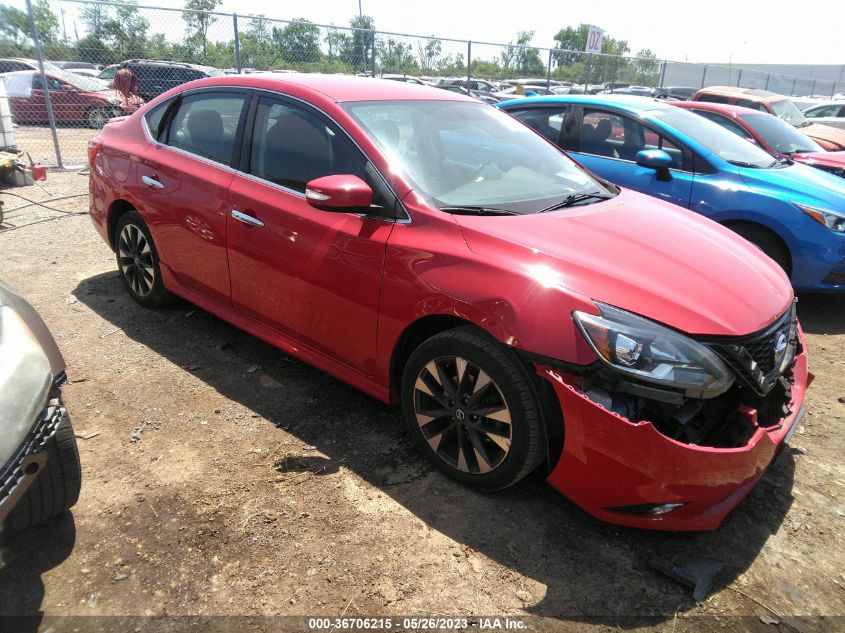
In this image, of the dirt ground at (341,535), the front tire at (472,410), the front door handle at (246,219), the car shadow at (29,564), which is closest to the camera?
the car shadow at (29,564)

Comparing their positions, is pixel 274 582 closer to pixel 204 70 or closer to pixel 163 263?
pixel 163 263

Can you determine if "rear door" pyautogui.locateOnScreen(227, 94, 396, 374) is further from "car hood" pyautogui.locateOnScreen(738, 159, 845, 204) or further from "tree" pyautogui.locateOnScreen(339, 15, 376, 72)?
"tree" pyautogui.locateOnScreen(339, 15, 376, 72)

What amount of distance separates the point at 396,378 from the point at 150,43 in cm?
1017

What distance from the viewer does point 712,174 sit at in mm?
5203

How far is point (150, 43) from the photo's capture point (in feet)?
34.7

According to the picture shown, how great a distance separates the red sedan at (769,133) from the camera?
7345mm

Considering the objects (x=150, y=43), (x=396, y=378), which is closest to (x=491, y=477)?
(x=396, y=378)

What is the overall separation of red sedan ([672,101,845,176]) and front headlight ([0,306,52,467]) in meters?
7.40

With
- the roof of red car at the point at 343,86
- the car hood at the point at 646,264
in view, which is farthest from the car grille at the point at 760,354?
the roof of red car at the point at 343,86

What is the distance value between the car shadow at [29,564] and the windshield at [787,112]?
12325mm

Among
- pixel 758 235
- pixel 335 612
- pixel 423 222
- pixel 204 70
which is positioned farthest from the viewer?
pixel 204 70

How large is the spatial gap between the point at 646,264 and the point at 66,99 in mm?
14940

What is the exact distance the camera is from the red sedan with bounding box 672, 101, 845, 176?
734 centimetres

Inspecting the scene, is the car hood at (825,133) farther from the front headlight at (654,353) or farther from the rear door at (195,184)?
the rear door at (195,184)
